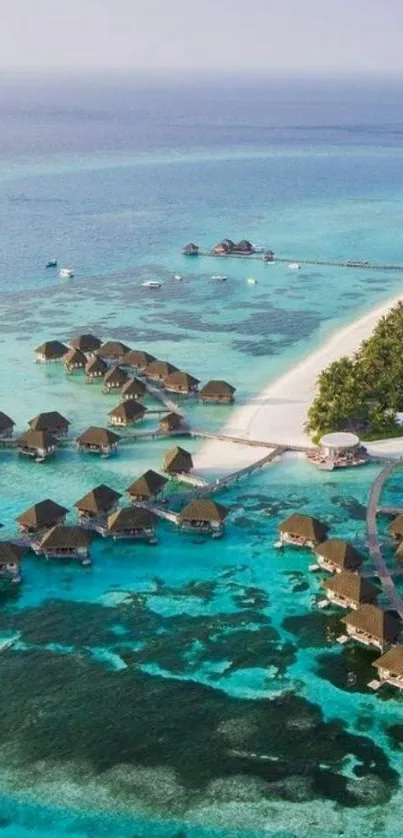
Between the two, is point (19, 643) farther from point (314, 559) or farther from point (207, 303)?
point (207, 303)

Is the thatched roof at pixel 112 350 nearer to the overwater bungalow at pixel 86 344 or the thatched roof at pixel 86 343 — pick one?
the overwater bungalow at pixel 86 344

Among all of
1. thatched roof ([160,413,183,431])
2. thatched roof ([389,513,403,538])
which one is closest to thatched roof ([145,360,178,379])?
thatched roof ([160,413,183,431])

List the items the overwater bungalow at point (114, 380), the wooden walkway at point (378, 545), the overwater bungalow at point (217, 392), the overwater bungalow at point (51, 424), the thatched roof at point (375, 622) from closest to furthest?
1. the thatched roof at point (375, 622)
2. the wooden walkway at point (378, 545)
3. the overwater bungalow at point (51, 424)
4. the overwater bungalow at point (217, 392)
5. the overwater bungalow at point (114, 380)

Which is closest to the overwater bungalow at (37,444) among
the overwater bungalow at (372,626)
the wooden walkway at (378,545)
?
the wooden walkway at (378,545)

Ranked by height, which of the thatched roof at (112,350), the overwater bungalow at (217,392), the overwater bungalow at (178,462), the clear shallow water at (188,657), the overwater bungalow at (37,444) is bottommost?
the clear shallow water at (188,657)

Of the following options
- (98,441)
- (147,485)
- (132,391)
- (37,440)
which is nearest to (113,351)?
(132,391)

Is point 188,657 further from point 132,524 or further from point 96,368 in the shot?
point 96,368
